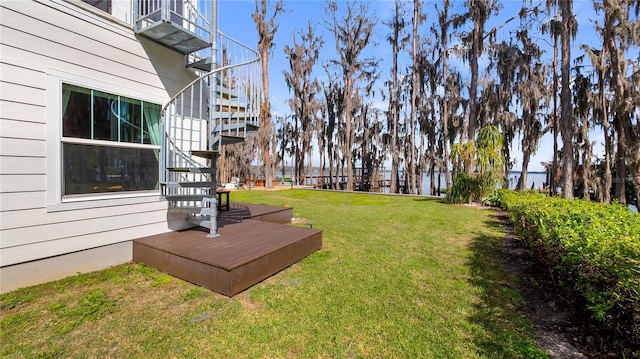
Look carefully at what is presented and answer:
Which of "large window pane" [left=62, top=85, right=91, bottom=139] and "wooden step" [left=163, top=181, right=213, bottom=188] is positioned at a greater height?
"large window pane" [left=62, top=85, right=91, bottom=139]

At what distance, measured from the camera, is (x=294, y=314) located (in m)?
2.29

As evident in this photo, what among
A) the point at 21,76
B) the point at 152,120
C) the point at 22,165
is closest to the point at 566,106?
the point at 152,120

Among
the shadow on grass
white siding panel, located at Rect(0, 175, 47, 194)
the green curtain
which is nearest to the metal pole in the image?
the green curtain

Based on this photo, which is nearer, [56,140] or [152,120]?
[56,140]

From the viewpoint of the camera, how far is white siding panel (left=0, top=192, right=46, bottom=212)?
2.49 m

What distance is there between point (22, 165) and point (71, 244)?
3.02 feet

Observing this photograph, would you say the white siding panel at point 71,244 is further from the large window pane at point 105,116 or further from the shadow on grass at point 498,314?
the shadow on grass at point 498,314

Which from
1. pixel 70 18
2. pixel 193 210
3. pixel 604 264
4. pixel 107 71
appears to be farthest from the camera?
pixel 193 210

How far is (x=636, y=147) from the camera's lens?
419 inches

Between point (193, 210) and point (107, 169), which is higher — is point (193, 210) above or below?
below

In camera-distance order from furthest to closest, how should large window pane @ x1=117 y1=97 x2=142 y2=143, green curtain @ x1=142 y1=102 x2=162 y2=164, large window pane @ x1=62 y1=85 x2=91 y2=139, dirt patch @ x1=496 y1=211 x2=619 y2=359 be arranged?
green curtain @ x1=142 y1=102 x2=162 y2=164 → large window pane @ x1=117 y1=97 x2=142 y2=143 → large window pane @ x1=62 y1=85 x2=91 y2=139 → dirt patch @ x1=496 y1=211 x2=619 y2=359

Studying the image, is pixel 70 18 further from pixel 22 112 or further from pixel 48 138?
pixel 48 138

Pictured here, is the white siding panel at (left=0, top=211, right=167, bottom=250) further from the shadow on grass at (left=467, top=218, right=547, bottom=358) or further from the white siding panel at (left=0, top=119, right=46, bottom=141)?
the shadow on grass at (left=467, top=218, right=547, bottom=358)

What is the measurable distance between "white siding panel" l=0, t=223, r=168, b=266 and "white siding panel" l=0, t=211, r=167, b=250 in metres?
0.04
